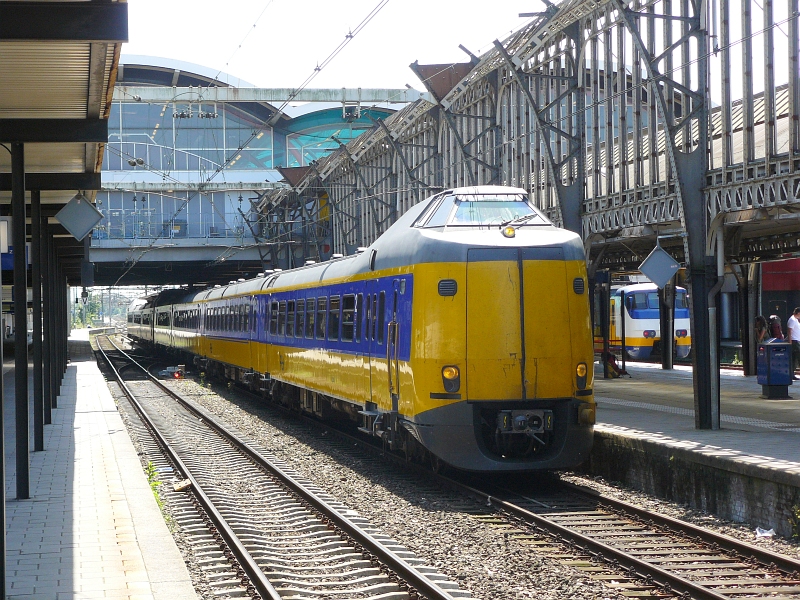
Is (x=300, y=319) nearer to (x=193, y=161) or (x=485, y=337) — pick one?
(x=485, y=337)

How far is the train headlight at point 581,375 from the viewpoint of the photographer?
11516 mm

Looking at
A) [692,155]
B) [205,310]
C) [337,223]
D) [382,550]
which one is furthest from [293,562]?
[337,223]

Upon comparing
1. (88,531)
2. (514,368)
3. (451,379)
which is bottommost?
(88,531)

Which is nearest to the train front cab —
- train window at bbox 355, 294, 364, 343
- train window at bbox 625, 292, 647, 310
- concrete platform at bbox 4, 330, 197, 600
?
train window at bbox 355, 294, 364, 343

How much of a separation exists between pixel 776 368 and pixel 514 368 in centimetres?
811

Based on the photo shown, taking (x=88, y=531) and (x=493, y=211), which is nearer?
(x=88, y=531)

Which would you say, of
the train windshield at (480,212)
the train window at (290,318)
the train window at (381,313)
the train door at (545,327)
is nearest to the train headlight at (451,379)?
the train door at (545,327)

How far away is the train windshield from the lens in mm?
12281

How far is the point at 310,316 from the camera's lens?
18062 millimetres

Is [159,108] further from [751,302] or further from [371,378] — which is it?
[371,378]

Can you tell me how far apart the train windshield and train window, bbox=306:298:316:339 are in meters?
5.50

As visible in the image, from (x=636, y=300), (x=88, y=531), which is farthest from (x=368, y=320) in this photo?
(x=636, y=300)

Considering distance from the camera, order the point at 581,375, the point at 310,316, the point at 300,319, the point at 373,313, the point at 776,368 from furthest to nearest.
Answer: the point at 300,319, the point at 310,316, the point at 776,368, the point at 373,313, the point at 581,375

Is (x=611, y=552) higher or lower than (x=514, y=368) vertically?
Result: lower
